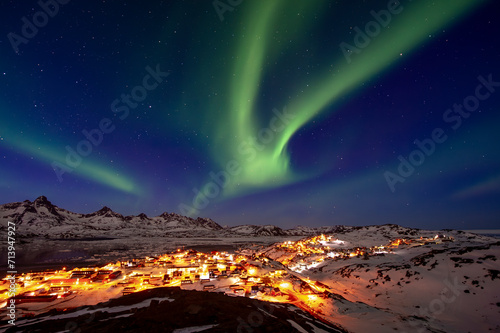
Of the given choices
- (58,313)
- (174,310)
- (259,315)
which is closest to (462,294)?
(259,315)

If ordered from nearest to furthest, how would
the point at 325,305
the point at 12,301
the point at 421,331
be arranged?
1. the point at 421,331
2. the point at 12,301
3. the point at 325,305

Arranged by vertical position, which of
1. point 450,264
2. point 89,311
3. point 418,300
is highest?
point 89,311

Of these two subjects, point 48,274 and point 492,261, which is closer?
point 492,261

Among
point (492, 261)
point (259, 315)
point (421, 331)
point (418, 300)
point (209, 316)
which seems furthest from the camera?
point (492, 261)

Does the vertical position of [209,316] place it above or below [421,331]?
above

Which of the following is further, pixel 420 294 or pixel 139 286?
pixel 139 286

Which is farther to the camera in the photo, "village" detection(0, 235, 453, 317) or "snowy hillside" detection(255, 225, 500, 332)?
"village" detection(0, 235, 453, 317)

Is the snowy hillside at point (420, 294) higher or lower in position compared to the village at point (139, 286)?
lower

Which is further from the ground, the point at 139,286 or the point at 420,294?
the point at 139,286

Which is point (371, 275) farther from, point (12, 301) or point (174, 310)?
point (12, 301)

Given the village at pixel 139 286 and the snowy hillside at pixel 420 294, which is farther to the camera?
the village at pixel 139 286

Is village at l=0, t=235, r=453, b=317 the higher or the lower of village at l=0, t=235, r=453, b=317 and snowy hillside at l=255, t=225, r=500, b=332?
the higher
